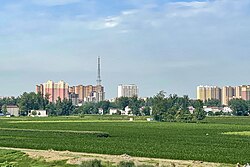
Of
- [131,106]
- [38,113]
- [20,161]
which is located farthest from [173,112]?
[20,161]

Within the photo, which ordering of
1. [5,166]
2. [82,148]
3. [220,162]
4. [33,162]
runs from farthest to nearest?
[82,148]
[33,162]
[220,162]
[5,166]

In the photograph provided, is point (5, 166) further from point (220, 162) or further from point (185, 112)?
point (185, 112)

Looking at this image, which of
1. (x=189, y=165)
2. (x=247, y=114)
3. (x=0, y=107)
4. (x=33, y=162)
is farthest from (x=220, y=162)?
(x=0, y=107)

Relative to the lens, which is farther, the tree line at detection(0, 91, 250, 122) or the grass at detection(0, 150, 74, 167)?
the tree line at detection(0, 91, 250, 122)

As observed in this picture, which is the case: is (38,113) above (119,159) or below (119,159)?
above

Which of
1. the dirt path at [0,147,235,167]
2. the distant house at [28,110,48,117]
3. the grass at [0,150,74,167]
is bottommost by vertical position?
the grass at [0,150,74,167]

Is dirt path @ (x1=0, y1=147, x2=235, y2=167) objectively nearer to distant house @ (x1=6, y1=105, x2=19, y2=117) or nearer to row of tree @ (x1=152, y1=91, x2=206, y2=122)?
row of tree @ (x1=152, y1=91, x2=206, y2=122)

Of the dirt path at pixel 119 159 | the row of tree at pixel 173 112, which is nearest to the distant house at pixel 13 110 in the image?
the row of tree at pixel 173 112

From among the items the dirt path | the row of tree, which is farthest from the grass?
the row of tree

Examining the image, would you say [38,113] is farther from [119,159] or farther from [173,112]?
[119,159]

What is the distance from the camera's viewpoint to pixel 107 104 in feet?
626

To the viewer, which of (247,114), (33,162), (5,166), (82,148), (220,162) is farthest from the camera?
(247,114)

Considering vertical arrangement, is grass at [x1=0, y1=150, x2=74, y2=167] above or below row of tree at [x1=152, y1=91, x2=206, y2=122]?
below

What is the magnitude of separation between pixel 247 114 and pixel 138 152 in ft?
448
